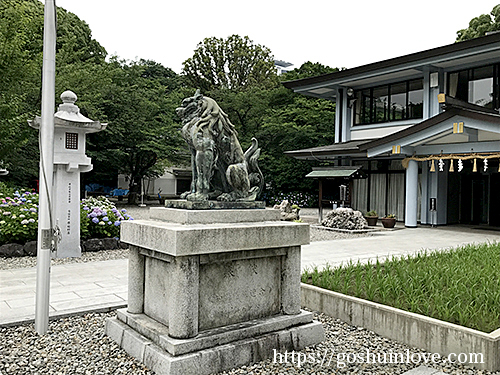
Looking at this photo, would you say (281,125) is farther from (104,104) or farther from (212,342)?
(212,342)

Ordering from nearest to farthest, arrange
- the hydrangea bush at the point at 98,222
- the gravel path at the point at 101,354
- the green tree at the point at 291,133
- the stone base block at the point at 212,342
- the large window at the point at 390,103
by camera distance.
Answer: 1. the stone base block at the point at 212,342
2. the gravel path at the point at 101,354
3. the hydrangea bush at the point at 98,222
4. the large window at the point at 390,103
5. the green tree at the point at 291,133

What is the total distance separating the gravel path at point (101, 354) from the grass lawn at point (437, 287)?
1.65ft

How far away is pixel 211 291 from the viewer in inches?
158

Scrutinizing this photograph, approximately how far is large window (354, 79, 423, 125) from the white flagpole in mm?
17446

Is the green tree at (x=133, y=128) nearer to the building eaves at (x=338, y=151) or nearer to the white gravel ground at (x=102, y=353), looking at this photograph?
the building eaves at (x=338, y=151)

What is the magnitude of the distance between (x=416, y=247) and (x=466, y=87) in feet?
32.7

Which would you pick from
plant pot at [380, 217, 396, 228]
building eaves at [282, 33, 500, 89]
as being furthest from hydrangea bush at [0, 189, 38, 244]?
building eaves at [282, 33, 500, 89]

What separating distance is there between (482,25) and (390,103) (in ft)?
46.2

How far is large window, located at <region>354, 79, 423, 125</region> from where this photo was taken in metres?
19.2

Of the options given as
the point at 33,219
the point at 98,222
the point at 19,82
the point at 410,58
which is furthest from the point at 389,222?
the point at 19,82

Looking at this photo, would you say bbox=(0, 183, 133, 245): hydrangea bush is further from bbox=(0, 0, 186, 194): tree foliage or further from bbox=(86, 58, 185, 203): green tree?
bbox=(86, 58, 185, 203): green tree

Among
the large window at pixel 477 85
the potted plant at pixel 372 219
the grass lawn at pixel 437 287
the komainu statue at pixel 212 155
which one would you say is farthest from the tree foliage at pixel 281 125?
the komainu statue at pixel 212 155

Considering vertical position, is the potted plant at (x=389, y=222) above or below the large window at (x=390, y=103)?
below

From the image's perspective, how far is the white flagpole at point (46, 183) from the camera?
15.0 ft
